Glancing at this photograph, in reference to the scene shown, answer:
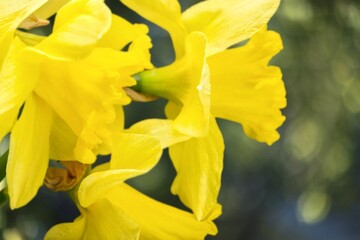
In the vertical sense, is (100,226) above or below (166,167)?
above

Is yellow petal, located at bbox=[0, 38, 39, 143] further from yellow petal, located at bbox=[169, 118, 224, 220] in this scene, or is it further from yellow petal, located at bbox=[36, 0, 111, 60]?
yellow petal, located at bbox=[169, 118, 224, 220]

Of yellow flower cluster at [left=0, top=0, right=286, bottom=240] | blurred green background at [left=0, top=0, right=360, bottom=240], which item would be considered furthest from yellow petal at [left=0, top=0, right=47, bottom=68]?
blurred green background at [left=0, top=0, right=360, bottom=240]

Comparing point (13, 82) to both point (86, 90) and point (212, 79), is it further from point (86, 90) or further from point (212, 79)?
point (212, 79)

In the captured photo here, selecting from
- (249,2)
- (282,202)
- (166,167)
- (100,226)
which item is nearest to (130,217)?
(100,226)

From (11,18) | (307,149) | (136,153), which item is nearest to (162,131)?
(136,153)

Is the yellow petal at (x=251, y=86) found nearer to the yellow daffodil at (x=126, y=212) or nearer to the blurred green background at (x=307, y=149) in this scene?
the yellow daffodil at (x=126, y=212)

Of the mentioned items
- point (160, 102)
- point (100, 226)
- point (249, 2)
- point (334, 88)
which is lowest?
point (334, 88)

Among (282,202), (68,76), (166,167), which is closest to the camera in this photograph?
(68,76)

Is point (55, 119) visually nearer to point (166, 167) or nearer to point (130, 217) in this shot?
A: point (130, 217)
